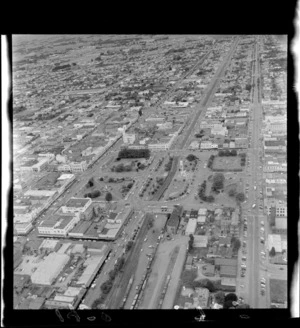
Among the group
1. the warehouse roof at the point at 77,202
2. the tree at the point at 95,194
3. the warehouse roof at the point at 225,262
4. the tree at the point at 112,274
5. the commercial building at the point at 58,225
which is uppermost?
the tree at the point at 95,194

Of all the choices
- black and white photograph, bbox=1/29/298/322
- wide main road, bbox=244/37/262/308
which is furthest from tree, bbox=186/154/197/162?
wide main road, bbox=244/37/262/308

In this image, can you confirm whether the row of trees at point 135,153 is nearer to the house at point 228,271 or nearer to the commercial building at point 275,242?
the house at point 228,271

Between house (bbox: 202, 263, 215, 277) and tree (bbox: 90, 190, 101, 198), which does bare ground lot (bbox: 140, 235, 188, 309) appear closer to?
house (bbox: 202, 263, 215, 277)

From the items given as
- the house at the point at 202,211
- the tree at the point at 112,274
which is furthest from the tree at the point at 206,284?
the house at the point at 202,211

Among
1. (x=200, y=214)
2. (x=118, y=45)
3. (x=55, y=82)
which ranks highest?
(x=118, y=45)
